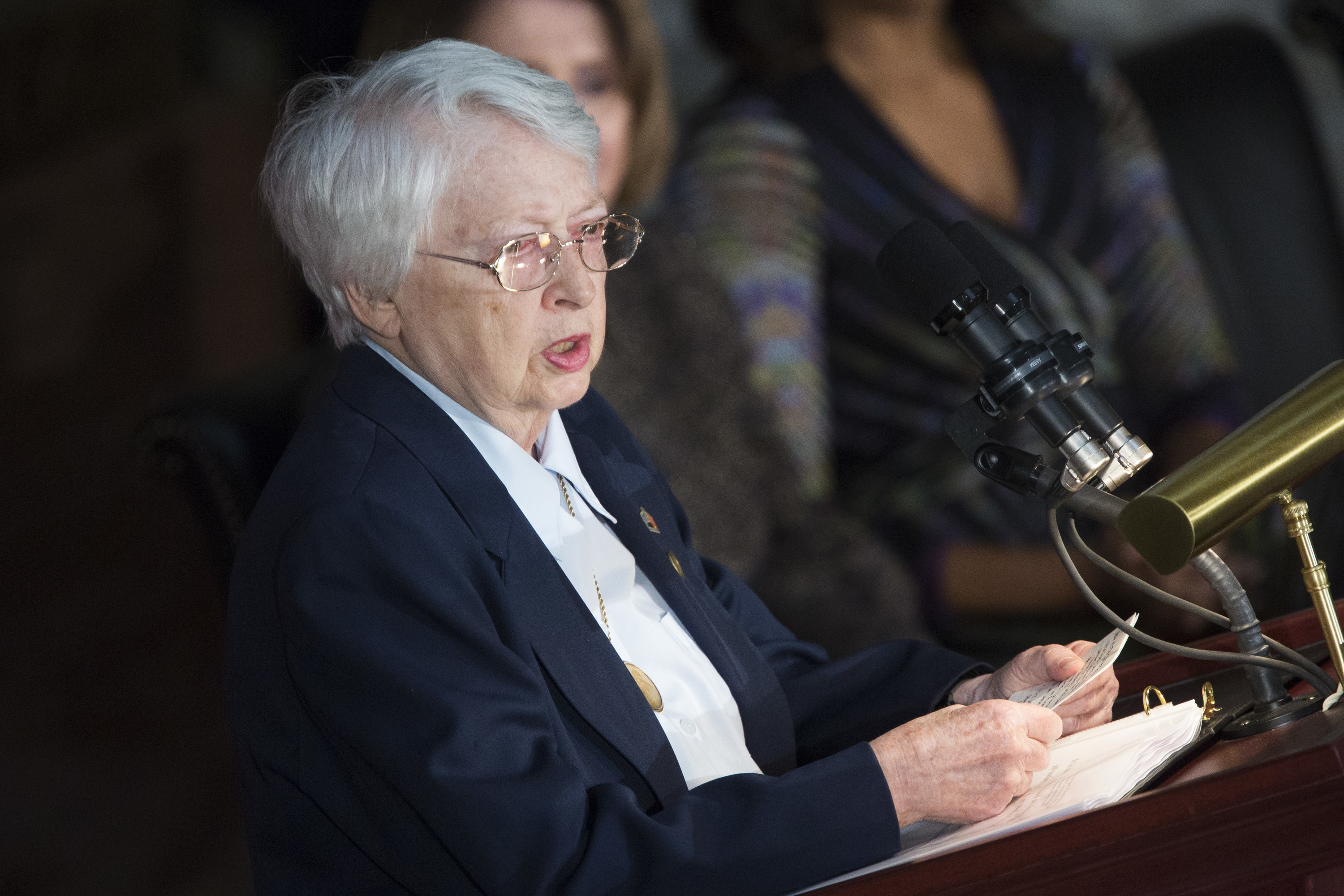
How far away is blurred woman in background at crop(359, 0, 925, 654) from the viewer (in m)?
2.32

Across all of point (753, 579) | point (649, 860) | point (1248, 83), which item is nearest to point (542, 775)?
point (649, 860)

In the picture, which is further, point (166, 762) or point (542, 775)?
point (166, 762)

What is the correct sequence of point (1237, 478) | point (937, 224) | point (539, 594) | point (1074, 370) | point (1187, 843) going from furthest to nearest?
point (937, 224)
point (539, 594)
point (1074, 370)
point (1237, 478)
point (1187, 843)

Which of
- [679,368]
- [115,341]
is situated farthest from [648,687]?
[115,341]

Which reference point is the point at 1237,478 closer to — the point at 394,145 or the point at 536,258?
the point at 536,258

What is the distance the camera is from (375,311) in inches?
53.1

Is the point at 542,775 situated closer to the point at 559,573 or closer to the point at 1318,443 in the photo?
the point at 559,573

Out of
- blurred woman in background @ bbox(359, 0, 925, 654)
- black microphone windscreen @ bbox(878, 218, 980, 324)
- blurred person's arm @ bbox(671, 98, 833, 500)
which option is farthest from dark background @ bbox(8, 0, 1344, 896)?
black microphone windscreen @ bbox(878, 218, 980, 324)

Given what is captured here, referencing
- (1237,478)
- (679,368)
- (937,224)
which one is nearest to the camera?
(1237,478)

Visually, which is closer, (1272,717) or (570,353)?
(1272,717)

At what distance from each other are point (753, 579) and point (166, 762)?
4.06 feet

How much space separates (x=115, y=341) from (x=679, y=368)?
3.50ft

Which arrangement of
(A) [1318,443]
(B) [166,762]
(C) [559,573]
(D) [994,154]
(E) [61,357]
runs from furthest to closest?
1. (D) [994,154]
2. (B) [166,762]
3. (E) [61,357]
4. (C) [559,573]
5. (A) [1318,443]

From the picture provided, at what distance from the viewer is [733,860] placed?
102 cm
